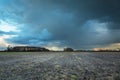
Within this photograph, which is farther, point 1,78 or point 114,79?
point 1,78

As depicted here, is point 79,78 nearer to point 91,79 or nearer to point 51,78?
point 91,79

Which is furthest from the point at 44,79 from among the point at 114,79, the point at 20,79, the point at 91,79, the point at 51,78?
the point at 114,79

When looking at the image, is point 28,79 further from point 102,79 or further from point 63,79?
point 102,79

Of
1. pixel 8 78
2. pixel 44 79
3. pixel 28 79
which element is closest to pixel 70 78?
pixel 44 79

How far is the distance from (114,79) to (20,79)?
4501mm

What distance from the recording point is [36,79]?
11.7 meters

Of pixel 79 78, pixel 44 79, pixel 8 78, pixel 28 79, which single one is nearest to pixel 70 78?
pixel 79 78

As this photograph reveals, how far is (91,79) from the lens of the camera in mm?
11484

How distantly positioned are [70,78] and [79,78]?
1.43ft

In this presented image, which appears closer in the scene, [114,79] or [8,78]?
[114,79]

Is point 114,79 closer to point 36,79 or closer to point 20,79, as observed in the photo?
point 36,79

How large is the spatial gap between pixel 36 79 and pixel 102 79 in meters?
3.15

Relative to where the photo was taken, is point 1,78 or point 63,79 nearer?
point 63,79

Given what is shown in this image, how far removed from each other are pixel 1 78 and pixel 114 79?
18.1ft
